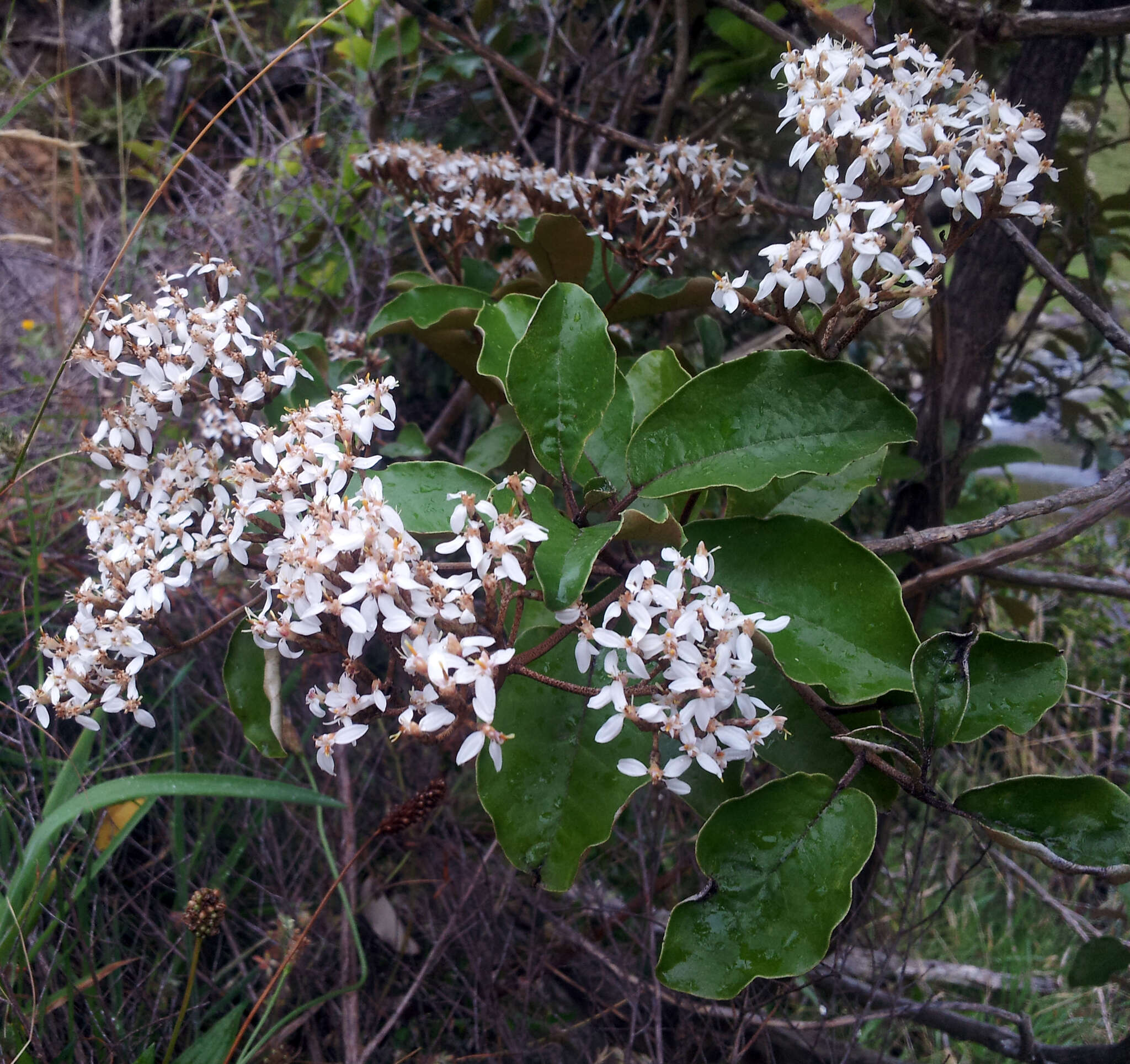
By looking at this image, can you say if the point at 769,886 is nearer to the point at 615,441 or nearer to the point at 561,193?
the point at 615,441

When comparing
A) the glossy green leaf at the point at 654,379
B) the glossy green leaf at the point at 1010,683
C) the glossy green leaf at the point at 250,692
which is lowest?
the glossy green leaf at the point at 250,692

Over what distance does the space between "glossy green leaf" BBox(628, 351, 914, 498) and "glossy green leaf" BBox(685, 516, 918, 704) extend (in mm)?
70

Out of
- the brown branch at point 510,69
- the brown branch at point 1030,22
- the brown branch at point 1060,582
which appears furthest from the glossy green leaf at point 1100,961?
the brown branch at point 510,69

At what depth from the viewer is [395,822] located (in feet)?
3.21

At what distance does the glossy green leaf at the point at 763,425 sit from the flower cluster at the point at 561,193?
399 millimetres

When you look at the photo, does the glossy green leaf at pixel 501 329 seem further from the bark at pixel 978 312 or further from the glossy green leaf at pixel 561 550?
the bark at pixel 978 312

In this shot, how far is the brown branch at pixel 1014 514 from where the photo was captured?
769 mm

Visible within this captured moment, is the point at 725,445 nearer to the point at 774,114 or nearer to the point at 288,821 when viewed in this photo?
the point at 288,821

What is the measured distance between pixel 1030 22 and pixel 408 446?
33.5 inches

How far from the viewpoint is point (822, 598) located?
732mm

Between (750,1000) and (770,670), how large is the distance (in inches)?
20.4

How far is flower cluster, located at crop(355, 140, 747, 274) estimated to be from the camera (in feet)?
3.69

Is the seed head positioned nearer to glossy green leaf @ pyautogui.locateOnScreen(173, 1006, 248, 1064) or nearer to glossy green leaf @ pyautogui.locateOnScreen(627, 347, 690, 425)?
glossy green leaf @ pyautogui.locateOnScreen(173, 1006, 248, 1064)

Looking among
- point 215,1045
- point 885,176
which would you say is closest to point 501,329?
point 885,176
